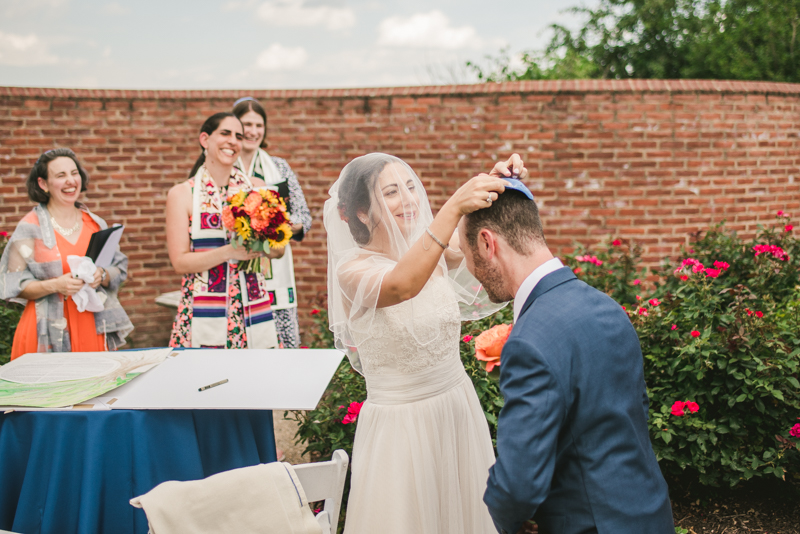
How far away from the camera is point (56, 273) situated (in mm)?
3150

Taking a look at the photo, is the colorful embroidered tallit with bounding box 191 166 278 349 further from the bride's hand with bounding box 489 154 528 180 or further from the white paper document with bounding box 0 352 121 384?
the bride's hand with bounding box 489 154 528 180

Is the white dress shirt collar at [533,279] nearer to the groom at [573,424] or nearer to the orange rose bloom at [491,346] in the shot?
the groom at [573,424]

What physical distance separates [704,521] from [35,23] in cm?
851

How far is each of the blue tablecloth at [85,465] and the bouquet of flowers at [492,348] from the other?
1170 millimetres

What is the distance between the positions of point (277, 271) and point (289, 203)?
1.59 ft

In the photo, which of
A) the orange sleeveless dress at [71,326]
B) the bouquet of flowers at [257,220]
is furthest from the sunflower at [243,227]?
the orange sleeveless dress at [71,326]

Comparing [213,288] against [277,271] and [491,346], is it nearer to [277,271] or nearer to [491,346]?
[277,271]

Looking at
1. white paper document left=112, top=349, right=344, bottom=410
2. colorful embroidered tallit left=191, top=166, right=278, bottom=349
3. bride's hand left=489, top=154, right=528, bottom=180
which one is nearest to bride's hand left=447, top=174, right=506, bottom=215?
bride's hand left=489, top=154, right=528, bottom=180

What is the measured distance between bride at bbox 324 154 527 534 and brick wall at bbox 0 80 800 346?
3540 millimetres

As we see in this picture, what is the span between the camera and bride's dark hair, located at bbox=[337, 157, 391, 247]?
6.79 feet

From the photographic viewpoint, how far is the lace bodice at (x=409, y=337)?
80.3 inches

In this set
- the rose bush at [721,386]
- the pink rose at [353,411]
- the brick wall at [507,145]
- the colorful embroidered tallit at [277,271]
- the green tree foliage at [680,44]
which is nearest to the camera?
the pink rose at [353,411]

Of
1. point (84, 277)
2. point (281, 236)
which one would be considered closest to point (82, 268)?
point (84, 277)

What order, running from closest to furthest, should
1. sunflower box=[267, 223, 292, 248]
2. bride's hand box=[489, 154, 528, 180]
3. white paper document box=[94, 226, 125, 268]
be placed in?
bride's hand box=[489, 154, 528, 180]
sunflower box=[267, 223, 292, 248]
white paper document box=[94, 226, 125, 268]
